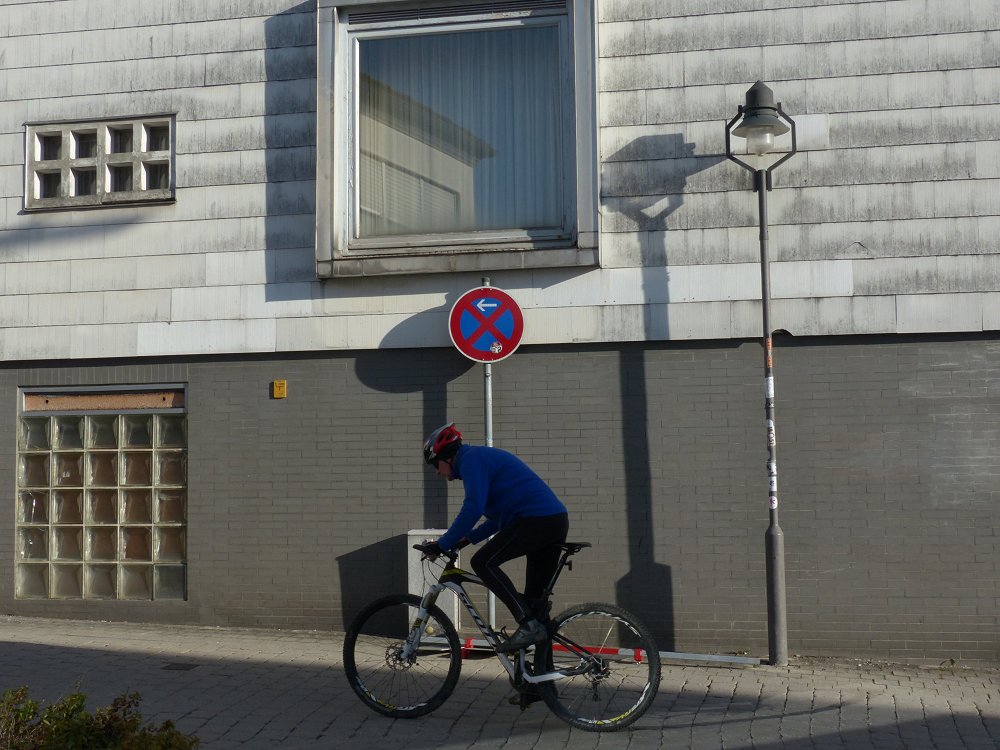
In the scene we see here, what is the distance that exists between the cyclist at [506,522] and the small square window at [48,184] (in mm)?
5595

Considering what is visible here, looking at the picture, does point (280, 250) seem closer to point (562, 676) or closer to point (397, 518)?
point (397, 518)

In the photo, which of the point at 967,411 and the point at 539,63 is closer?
the point at 967,411

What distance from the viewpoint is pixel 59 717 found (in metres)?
4.74

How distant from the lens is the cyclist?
6.50 m

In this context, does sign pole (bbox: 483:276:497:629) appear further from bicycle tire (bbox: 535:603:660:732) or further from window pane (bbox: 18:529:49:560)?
window pane (bbox: 18:529:49:560)

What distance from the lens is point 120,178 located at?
10352 mm

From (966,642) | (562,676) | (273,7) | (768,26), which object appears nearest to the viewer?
(562,676)

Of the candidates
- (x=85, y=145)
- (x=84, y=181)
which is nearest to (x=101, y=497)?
(x=84, y=181)

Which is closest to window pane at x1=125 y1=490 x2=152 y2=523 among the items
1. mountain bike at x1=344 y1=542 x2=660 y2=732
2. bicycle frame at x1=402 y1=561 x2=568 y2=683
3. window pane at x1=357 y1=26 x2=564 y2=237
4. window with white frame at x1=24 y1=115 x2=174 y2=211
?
window with white frame at x1=24 y1=115 x2=174 y2=211

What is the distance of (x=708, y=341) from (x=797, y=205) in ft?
4.22

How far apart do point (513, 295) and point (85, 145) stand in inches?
168

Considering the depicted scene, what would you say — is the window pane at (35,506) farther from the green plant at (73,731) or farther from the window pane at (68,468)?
the green plant at (73,731)

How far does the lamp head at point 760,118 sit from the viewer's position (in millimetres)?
8422

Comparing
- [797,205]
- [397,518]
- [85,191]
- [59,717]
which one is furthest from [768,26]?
[59,717]
